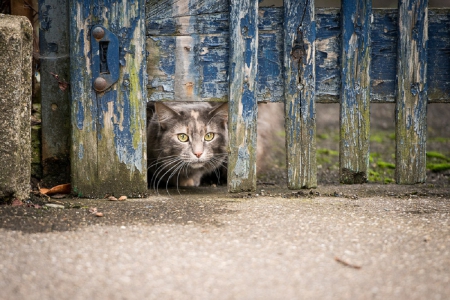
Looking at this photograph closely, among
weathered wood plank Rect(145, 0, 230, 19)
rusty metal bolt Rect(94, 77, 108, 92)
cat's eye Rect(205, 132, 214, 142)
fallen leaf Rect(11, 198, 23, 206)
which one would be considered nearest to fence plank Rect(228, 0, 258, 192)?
weathered wood plank Rect(145, 0, 230, 19)

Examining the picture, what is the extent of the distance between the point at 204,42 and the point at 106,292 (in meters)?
1.87

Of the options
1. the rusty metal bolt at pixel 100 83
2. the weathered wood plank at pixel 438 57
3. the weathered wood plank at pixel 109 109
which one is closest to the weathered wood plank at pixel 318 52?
the weathered wood plank at pixel 438 57

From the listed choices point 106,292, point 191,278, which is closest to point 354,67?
point 191,278

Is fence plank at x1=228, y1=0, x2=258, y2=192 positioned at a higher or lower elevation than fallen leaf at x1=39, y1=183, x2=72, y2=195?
higher

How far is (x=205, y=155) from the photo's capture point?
12.3ft

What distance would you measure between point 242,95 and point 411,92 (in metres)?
1.07

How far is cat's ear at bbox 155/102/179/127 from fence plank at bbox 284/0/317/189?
3.02ft

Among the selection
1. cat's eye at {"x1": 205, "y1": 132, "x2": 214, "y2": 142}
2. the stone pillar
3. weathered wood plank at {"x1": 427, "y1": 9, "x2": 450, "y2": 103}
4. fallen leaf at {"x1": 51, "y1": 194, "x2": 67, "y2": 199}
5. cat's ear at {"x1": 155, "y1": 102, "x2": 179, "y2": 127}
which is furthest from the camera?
cat's eye at {"x1": 205, "y1": 132, "x2": 214, "y2": 142}

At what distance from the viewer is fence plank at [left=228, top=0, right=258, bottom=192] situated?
3137 millimetres

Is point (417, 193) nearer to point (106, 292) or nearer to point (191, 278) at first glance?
point (191, 278)

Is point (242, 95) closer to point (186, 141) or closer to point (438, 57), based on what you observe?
point (186, 141)

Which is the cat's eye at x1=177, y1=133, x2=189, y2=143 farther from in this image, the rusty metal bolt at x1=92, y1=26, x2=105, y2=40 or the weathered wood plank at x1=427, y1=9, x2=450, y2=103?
Answer: the weathered wood plank at x1=427, y1=9, x2=450, y2=103

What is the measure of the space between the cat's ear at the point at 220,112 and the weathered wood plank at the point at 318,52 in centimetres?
50

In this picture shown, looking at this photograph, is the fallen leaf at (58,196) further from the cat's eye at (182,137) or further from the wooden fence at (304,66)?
the cat's eye at (182,137)
